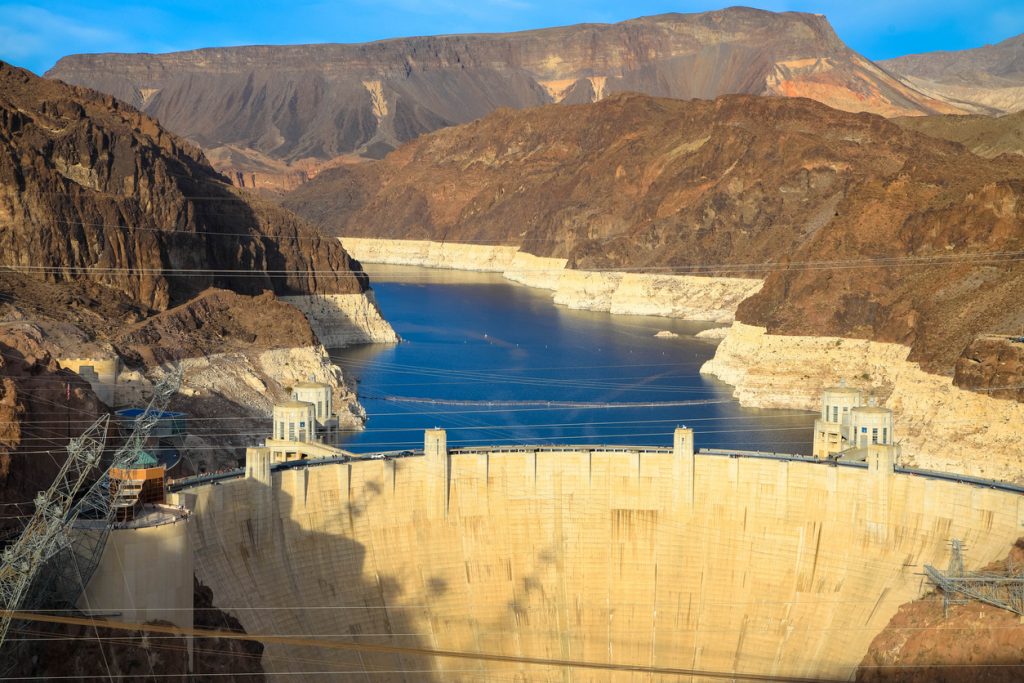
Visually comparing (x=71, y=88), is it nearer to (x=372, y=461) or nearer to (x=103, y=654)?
(x=372, y=461)

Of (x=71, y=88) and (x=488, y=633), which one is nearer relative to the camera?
(x=488, y=633)

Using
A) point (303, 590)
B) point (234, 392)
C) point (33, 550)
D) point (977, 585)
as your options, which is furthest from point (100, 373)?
point (977, 585)

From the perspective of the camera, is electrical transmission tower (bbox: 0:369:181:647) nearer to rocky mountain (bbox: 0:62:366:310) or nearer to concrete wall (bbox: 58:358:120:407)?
concrete wall (bbox: 58:358:120:407)

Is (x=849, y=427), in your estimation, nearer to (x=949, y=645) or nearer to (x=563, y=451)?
(x=563, y=451)

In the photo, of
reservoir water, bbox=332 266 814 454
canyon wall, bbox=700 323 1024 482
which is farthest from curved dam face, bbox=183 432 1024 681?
reservoir water, bbox=332 266 814 454

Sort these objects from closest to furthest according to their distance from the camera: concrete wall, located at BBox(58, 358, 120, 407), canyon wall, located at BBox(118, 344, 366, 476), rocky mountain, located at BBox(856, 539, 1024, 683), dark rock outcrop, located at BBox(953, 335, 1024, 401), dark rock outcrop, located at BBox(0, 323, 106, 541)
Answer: rocky mountain, located at BBox(856, 539, 1024, 683) → dark rock outcrop, located at BBox(0, 323, 106, 541) → dark rock outcrop, located at BBox(953, 335, 1024, 401) → canyon wall, located at BBox(118, 344, 366, 476) → concrete wall, located at BBox(58, 358, 120, 407)

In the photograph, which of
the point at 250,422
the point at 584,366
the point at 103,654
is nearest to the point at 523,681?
the point at 103,654

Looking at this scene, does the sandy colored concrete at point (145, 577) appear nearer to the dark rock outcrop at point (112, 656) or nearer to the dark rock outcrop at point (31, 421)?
the dark rock outcrop at point (112, 656)
